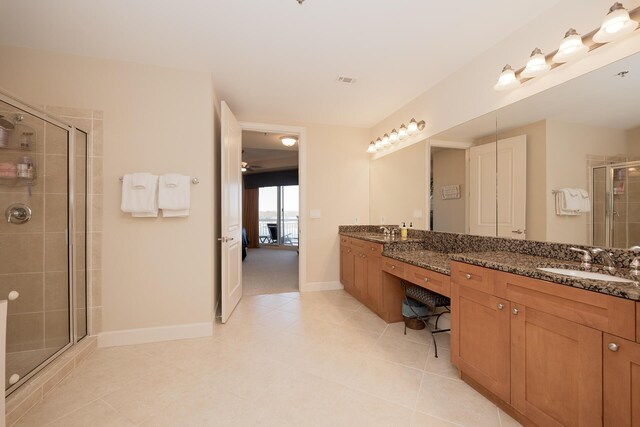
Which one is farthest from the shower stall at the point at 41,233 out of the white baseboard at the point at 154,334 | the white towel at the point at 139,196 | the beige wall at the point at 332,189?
the beige wall at the point at 332,189

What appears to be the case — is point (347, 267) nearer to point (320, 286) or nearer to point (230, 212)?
point (320, 286)

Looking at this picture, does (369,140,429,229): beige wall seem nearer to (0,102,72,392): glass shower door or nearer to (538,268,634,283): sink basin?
(538,268,634,283): sink basin

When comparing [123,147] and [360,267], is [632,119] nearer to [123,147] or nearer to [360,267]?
[360,267]

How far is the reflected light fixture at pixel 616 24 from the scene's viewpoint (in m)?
1.32

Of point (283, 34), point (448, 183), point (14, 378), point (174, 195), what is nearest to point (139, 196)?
point (174, 195)

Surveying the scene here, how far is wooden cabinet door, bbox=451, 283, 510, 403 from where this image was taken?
1491 millimetres

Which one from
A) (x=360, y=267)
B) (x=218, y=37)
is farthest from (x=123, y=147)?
(x=360, y=267)

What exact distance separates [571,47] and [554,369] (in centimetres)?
178

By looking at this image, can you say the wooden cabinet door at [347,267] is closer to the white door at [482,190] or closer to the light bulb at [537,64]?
the white door at [482,190]

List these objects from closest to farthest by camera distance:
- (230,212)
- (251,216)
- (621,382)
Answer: (621,382)
(230,212)
(251,216)

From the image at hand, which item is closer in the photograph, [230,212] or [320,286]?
[230,212]

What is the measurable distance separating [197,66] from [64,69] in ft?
3.62

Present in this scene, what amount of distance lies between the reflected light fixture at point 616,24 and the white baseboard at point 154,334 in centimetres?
352

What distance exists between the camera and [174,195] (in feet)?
7.84
